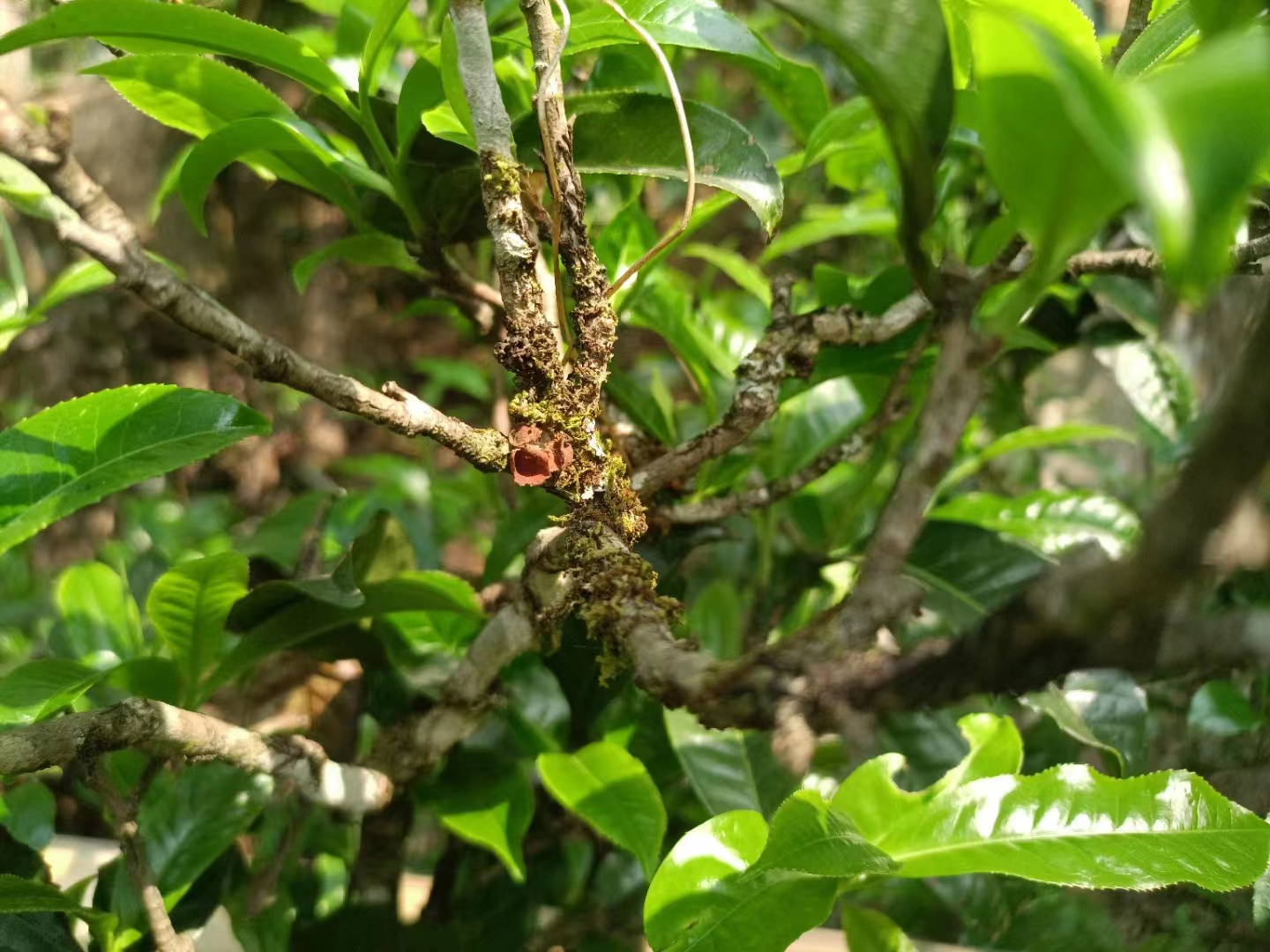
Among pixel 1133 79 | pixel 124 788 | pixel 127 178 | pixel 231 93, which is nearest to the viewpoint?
pixel 1133 79

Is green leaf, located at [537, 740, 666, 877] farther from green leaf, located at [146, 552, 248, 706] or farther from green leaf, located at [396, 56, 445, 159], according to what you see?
green leaf, located at [396, 56, 445, 159]

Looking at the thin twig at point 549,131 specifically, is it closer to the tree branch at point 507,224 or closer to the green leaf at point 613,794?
the tree branch at point 507,224

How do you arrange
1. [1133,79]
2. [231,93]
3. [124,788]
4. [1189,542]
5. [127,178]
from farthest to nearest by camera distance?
1. [127,178]
2. [124,788]
3. [231,93]
4. [1133,79]
5. [1189,542]

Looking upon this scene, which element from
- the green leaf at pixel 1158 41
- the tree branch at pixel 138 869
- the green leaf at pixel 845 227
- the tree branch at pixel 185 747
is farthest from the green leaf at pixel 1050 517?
the tree branch at pixel 138 869

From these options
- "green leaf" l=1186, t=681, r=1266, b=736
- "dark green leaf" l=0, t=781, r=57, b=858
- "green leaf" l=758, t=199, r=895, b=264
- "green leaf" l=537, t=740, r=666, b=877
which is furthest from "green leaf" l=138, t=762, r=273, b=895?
"green leaf" l=1186, t=681, r=1266, b=736

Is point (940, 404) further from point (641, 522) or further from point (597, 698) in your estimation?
point (597, 698)

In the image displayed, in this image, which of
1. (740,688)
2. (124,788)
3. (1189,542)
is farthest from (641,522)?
(124,788)
